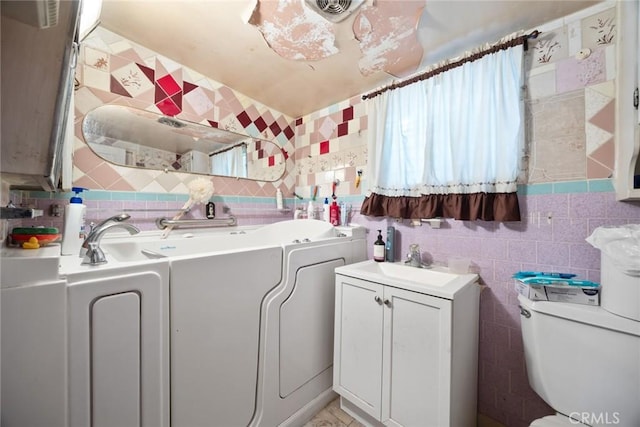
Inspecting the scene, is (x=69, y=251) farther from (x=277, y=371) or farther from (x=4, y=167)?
(x=277, y=371)

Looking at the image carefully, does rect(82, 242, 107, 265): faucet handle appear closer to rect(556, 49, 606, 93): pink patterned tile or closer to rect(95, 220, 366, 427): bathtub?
rect(95, 220, 366, 427): bathtub

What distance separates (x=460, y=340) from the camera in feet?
3.60

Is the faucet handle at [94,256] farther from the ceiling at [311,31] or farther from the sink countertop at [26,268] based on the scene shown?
the ceiling at [311,31]

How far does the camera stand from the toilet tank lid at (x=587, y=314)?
2.70 feet

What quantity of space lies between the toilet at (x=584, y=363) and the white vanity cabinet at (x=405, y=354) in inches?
10.8

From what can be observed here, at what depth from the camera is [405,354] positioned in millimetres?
1136

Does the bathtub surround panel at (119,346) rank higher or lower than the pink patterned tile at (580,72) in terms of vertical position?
lower

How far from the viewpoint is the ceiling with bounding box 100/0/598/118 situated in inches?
45.5

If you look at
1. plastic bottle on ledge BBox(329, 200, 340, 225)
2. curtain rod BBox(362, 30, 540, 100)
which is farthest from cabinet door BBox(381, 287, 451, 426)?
curtain rod BBox(362, 30, 540, 100)

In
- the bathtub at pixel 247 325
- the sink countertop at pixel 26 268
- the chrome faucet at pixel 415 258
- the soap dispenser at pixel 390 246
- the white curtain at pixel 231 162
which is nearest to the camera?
the sink countertop at pixel 26 268

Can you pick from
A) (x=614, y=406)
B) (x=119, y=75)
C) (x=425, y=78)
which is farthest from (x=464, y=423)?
(x=119, y=75)

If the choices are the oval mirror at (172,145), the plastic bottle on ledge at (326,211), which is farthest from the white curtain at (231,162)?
the plastic bottle on ledge at (326,211)

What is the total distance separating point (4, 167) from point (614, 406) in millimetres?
2031

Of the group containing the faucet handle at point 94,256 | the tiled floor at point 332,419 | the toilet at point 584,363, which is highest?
the faucet handle at point 94,256
